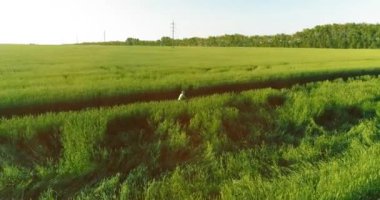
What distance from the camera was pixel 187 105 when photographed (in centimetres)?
973

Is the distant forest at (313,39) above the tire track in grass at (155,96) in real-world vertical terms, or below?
above

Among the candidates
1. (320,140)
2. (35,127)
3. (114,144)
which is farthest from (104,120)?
(320,140)

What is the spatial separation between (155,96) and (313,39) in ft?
325

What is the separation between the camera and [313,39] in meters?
105

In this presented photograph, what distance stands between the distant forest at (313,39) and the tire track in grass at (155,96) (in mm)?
80425

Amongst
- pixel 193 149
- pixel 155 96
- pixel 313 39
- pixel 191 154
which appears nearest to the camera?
pixel 191 154

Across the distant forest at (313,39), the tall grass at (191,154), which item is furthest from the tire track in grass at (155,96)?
the distant forest at (313,39)

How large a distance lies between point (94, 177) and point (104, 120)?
1.69 m

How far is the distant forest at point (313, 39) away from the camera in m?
96.2

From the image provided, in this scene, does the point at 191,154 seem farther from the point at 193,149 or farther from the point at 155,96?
the point at 155,96

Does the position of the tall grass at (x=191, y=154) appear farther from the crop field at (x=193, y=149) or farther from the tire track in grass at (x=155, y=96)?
Result: the tire track in grass at (x=155, y=96)

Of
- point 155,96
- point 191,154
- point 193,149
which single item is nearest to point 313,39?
point 155,96

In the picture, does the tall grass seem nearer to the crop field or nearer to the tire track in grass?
the crop field

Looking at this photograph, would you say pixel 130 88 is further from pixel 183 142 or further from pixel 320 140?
pixel 320 140
